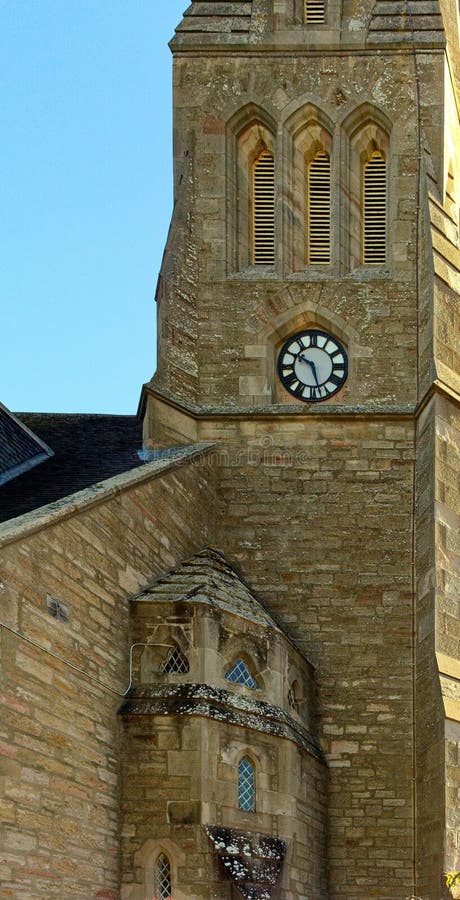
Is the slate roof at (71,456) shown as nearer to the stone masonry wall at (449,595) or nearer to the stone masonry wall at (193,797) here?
the stone masonry wall at (193,797)

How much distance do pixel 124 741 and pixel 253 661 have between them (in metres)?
1.97

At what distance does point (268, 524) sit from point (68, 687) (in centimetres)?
641

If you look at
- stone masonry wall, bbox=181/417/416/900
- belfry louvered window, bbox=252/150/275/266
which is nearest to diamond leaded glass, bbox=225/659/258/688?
stone masonry wall, bbox=181/417/416/900

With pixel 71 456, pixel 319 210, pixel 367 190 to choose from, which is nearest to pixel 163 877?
pixel 71 456

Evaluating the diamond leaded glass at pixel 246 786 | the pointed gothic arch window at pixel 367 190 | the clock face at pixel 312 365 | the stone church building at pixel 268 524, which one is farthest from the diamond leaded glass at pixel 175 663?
the pointed gothic arch window at pixel 367 190

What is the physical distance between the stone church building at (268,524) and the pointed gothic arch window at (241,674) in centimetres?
2

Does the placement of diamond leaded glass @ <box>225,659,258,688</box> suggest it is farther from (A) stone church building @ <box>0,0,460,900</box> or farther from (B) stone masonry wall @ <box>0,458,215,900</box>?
(B) stone masonry wall @ <box>0,458,215,900</box>

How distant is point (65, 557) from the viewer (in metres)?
22.0

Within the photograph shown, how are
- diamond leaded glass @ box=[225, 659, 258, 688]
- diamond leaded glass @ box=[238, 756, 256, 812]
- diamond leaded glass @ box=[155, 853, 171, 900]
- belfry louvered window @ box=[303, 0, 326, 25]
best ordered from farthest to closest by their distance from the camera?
belfry louvered window @ box=[303, 0, 326, 25], diamond leaded glass @ box=[225, 659, 258, 688], diamond leaded glass @ box=[238, 756, 256, 812], diamond leaded glass @ box=[155, 853, 171, 900]

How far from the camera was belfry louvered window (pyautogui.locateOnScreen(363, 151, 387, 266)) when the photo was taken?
95.7ft

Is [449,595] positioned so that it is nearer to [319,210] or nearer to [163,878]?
[163,878]

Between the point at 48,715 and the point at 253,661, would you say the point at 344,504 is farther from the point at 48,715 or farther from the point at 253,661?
the point at 48,715

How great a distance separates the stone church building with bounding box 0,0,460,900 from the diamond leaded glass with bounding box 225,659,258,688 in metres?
0.02

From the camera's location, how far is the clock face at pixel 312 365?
92.8ft
